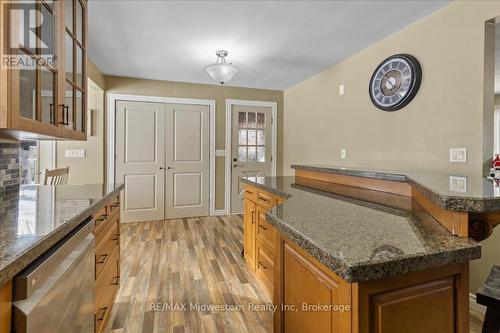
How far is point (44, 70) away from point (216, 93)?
341 cm

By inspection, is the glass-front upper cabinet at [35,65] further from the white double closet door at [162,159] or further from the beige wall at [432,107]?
the white double closet door at [162,159]

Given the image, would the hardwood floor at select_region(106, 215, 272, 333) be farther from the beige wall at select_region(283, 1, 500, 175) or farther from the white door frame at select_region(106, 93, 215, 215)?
the beige wall at select_region(283, 1, 500, 175)

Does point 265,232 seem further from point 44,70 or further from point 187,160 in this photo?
point 187,160

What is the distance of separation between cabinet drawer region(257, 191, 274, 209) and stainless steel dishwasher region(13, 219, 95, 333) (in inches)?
46.2

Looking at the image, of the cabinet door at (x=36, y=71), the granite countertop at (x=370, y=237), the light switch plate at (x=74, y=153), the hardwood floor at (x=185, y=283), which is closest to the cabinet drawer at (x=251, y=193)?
the hardwood floor at (x=185, y=283)

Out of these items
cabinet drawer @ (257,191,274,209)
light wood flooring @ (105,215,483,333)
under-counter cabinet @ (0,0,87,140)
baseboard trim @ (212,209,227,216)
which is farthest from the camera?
baseboard trim @ (212,209,227,216)

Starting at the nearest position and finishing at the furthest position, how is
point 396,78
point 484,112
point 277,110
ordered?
point 484,112
point 396,78
point 277,110

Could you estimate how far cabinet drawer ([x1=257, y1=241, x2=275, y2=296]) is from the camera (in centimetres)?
191

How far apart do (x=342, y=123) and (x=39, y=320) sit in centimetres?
334

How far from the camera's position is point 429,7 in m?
2.17

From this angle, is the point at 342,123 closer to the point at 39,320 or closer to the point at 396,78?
the point at 396,78

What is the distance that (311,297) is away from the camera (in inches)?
34.1

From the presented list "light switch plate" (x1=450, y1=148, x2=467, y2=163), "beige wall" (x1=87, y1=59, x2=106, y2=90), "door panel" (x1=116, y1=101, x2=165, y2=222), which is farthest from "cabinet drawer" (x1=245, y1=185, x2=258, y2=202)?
"beige wall" (x1=87, y1=59, x2=106, y2=90)

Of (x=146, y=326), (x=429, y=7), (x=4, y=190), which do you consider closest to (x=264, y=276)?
(x=146, y=326)
